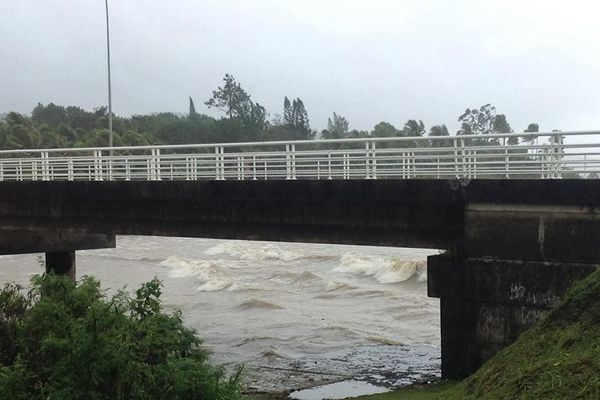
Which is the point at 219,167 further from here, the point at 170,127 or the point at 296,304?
the point at 170,127

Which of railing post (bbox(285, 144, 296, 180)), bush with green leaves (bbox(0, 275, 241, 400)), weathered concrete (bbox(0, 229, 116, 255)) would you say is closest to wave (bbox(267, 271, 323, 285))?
weathered concrete (bbox(0, 229, 116, 255))

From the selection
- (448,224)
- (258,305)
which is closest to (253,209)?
(448,224)

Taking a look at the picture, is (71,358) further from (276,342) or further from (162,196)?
(276,342)

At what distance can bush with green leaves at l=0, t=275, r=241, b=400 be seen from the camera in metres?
9.84

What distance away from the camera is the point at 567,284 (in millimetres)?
13992

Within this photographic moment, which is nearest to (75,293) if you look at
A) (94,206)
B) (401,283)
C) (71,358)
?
(71,358)

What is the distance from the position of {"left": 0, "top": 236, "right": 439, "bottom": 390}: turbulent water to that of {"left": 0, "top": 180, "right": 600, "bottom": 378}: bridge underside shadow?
2.57 m

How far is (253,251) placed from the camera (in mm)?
53562

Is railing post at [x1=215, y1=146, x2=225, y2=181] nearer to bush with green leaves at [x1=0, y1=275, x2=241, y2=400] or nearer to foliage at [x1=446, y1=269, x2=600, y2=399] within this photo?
bush with green leaves at [x1=0, y1=275, x2=241, y2=400]

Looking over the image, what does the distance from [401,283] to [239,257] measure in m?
17.1

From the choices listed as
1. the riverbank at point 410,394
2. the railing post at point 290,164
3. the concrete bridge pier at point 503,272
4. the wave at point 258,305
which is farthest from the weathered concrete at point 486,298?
the wave at point 258,305

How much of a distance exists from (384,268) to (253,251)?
15113 mm

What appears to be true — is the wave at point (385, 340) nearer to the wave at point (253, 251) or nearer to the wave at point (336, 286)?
the wave at point (336, 286)

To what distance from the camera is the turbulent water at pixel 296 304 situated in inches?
742
